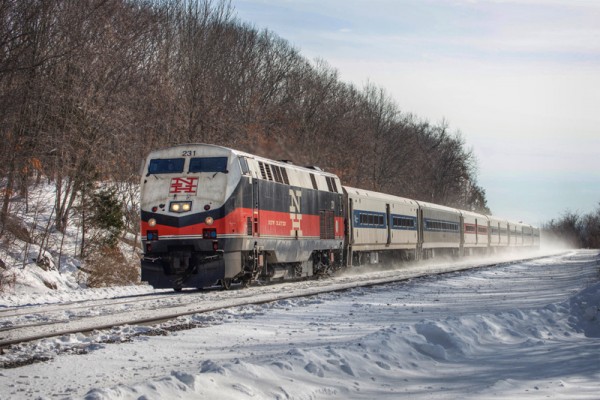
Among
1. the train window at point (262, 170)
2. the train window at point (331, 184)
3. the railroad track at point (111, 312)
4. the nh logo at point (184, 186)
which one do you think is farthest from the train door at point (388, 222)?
the nh logo at point (184, 186)

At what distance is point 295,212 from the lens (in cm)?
2591

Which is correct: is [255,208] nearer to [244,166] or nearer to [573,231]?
[244,166]

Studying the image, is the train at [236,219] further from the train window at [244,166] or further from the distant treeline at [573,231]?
the distant treeline at [573,231]

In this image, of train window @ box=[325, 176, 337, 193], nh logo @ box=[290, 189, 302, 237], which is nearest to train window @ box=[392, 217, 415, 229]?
train window @ box=[325, 176, 337, 193]

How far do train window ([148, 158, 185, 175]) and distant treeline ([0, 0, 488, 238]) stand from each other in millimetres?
3997

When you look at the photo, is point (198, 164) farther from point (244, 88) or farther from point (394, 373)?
point (244, 88)

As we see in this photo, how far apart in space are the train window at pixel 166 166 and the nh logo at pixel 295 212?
16.1 ft

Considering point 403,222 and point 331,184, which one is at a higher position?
point 331,184

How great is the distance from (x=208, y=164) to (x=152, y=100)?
63.0 ft

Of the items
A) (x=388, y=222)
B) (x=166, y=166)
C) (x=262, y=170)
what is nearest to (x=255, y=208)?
(x=262, y=170)

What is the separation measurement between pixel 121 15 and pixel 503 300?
968 inches

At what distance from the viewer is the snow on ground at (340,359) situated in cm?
797

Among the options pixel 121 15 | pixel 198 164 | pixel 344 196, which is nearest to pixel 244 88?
pixel 121 15

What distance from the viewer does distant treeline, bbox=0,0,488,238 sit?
85.6ft
